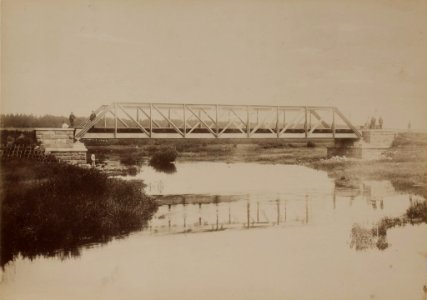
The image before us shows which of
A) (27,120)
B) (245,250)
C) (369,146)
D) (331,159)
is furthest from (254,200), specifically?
(27,120)

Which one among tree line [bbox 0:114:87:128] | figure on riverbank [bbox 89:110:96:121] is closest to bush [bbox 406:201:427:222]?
figure on riverbank [bbox 89:110:96:121]

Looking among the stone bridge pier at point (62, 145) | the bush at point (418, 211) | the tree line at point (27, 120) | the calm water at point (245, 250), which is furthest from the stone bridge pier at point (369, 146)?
the tree line at point (27, 120)

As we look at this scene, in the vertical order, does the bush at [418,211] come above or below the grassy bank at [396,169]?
below

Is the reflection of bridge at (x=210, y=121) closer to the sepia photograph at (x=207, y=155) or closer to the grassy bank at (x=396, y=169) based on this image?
the sepia photograph at (x=207, y=155)

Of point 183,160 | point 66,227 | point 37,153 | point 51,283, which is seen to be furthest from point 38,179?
point 183,160

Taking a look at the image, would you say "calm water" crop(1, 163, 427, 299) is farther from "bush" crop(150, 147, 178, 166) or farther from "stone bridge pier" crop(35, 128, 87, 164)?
"stone bridge pier" crop(35, 128, 87, 164)

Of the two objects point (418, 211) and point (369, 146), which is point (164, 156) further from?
point (418, 211)
